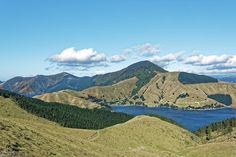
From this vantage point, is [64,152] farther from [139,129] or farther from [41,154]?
[139,129]

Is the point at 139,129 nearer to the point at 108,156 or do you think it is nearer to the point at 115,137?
the point at 115,137

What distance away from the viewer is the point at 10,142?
61.0 meters

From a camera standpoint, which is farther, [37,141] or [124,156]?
[124,156]

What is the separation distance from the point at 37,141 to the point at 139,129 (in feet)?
426

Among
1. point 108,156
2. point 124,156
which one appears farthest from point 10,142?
point 124,156

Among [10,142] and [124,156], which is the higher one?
[10,142]

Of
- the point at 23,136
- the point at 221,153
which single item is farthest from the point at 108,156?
the point at 221,153

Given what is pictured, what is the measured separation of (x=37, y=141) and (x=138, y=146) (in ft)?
319

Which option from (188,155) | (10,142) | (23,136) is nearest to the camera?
(10,142)

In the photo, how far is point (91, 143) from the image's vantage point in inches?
4328

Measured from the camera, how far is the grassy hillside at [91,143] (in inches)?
2579

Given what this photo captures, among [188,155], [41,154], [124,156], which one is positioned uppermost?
[41,154]

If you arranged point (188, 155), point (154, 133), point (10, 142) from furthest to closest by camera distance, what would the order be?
1. point (154, 133)
2. point (188, 155)
3. point (10, 142)

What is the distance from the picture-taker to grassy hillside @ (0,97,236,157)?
215 ft
